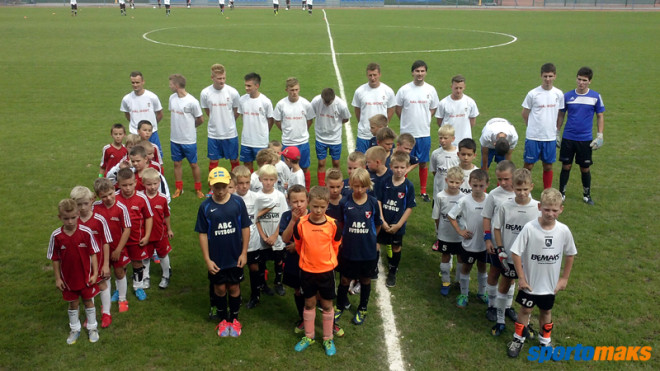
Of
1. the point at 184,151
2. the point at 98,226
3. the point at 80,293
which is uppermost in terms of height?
the point at 98,226

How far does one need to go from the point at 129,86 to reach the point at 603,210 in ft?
52.7

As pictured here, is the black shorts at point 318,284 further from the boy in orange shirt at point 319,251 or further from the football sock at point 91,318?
the football sock at point 91,318

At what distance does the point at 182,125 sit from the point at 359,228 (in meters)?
5.50

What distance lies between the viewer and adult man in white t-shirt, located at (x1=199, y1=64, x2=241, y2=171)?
33.1 feet

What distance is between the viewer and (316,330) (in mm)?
6000

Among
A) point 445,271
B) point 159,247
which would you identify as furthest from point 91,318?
point 445,271

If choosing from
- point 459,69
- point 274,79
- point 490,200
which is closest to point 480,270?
point 490,200

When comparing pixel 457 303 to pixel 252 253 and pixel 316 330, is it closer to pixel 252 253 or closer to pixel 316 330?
pixel 316 330

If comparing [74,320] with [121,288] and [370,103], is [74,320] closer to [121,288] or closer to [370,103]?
[121,288]

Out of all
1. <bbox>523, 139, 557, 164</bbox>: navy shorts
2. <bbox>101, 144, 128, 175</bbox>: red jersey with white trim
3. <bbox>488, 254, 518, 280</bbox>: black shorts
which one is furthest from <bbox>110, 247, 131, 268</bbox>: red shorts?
<bbox>523, 139, 557, 164</bbox>: navy shorts

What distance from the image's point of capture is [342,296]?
6.25 meters

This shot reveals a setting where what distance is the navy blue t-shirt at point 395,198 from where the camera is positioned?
652cm

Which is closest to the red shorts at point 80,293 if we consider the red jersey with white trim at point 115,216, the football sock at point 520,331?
the red jersey with white trim at point 115,216

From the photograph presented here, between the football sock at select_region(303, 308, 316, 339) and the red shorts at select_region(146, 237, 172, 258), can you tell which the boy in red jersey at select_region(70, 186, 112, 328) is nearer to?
the red shorts at select_region(146, 237, 172, 258)
